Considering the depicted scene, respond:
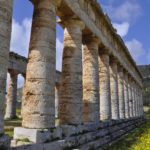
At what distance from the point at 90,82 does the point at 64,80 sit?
3.21 meters

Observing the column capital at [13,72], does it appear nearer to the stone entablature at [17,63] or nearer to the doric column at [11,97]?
the stone entablature at [17,63]

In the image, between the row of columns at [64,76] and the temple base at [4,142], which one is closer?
the temple base at [4,142]

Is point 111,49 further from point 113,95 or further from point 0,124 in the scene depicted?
point 0,124

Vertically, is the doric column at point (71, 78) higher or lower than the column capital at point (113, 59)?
lower

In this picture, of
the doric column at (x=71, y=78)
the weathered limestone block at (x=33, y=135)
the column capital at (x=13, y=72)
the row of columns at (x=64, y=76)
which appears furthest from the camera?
the column capital at (x=13, y=72)

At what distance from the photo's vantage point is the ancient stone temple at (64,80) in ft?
30.3

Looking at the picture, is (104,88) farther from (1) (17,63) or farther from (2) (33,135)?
(1) (17,63)

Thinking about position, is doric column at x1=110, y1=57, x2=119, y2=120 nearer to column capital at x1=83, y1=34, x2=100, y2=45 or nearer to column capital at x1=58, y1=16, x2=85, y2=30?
column capital at x1=83, y1=34, x2=100, y2=45

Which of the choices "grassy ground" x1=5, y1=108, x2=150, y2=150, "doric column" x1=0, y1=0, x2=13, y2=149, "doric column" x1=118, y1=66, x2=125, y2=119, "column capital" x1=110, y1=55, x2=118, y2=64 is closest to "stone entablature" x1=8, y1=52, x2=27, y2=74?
"grassy ground" x1=5, y1=108, x2=150, y2=150

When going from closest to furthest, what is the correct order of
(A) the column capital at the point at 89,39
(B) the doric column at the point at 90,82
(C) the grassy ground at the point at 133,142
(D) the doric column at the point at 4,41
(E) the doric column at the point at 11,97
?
1. (D) the doric column at the point at 4,41
2. (C) the grassy ground at the point at 133,142
3. (B) the doric column at the point at 90,82
4. (A) the column capital at the point at 89,39
5. (E) the doric column at the point at 11,97

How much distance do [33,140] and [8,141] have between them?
5.98 feet

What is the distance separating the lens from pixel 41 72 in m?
10.1

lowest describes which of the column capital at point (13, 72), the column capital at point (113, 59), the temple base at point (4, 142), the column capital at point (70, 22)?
the temple base at point (4, 142)

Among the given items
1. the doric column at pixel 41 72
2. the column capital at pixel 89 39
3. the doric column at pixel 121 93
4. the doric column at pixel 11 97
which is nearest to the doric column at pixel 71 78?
the doric column at pixel 41 72
